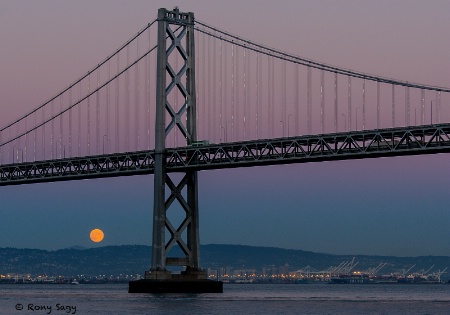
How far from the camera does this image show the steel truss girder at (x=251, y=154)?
71812 millimetres

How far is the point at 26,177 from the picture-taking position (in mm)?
92812

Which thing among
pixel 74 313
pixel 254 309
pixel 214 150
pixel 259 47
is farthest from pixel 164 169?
pixel 74 313

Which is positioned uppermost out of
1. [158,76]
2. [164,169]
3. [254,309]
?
[158,76]

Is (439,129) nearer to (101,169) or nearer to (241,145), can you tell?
(241,145)

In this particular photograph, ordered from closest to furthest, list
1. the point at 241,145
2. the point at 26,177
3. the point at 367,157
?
the point at 367,157, the point at 241,145, the point at 26,177

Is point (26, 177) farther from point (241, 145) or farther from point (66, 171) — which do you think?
point (241, 145)

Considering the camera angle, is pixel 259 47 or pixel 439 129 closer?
pixel 439 129

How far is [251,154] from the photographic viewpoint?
3100 inches

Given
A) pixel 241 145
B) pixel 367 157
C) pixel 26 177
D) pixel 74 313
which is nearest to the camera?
pixel 74 313

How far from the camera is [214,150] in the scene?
263 feet

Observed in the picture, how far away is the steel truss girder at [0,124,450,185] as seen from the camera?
7181 cm

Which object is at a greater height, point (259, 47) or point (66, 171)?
point (259, 47)

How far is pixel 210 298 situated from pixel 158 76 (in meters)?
13.7

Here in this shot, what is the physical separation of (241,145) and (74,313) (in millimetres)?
19870
